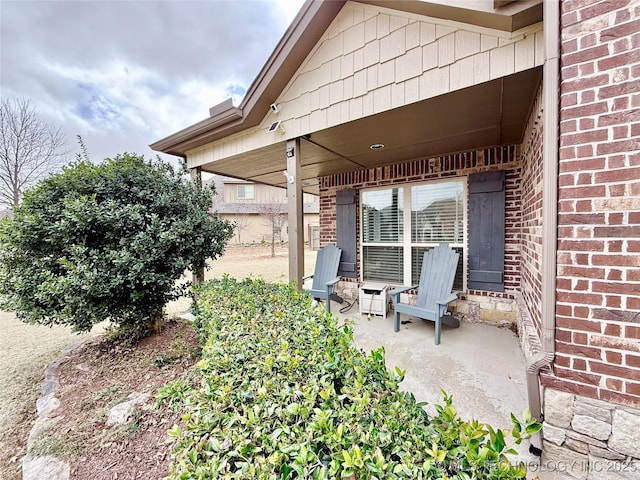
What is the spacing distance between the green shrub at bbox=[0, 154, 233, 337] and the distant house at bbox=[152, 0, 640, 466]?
1.40m

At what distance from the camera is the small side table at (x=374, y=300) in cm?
444

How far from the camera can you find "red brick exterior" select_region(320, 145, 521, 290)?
3777mm

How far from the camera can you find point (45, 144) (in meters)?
9.39

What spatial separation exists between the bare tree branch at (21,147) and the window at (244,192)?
10.2m

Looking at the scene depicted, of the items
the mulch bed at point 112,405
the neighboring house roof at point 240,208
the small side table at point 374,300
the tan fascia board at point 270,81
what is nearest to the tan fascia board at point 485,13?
the tan fascia board at point 270,81

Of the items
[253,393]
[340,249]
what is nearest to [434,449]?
[253,393]

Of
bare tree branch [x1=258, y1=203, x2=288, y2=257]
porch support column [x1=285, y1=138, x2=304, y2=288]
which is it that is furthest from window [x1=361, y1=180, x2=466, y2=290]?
bare tree branch [x1=258, y1=203, x2=288, y2=257]

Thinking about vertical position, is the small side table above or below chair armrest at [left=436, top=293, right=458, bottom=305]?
below

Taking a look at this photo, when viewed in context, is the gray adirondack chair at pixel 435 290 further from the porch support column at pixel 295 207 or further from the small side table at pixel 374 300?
the porch support column at pixel 295 207

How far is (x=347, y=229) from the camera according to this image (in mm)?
5320

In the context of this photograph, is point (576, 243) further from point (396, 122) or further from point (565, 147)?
point (396, 122)

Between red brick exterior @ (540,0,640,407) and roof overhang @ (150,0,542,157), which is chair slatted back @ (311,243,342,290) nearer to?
roof overhang @ (150,0,542,157)

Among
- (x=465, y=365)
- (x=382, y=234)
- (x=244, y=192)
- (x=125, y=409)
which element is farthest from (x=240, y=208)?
(x=465, y=365)

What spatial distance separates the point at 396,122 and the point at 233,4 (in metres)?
4.12
